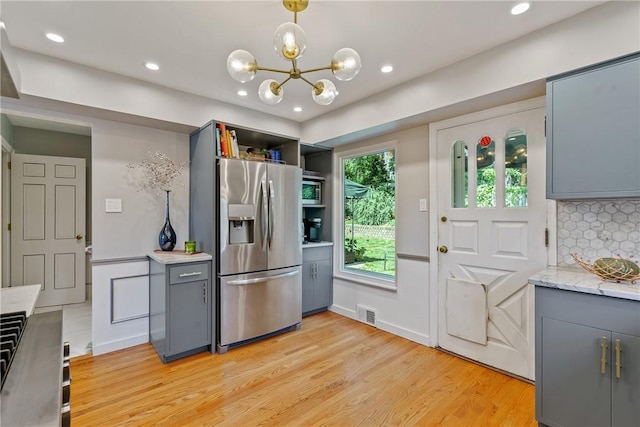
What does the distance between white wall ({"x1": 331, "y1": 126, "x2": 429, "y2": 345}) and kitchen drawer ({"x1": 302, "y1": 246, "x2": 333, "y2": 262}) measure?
0.81 metres

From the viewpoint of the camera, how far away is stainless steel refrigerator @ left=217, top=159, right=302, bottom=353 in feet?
9.39

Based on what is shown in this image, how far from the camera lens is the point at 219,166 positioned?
9.29ft

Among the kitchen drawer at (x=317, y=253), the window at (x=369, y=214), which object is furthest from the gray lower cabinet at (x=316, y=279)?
the window at (x=369, y=214)

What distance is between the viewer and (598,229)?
2059mm

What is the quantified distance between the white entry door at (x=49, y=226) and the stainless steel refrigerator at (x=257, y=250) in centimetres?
286


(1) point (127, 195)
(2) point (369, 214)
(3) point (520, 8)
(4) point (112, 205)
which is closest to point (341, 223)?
(2) point (369, 214)

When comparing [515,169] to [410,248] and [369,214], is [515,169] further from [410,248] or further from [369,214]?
[369,214]

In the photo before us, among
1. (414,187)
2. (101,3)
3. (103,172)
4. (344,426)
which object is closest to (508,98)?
(414,187)

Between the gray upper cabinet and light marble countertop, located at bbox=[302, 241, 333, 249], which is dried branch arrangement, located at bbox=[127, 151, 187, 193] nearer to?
light marble countertop, located at bbox=[302, 241, 333, 249]

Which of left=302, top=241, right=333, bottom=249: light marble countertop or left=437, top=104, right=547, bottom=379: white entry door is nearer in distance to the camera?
left=437, top=104, right=547, bottom=379: white entry door

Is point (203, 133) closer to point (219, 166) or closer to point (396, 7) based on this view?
point (219, 166)

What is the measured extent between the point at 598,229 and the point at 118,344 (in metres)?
4.01

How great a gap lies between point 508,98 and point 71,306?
5.55m

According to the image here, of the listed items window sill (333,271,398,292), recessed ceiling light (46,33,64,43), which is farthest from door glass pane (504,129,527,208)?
recessed ceiling light (46,33,64,43)
